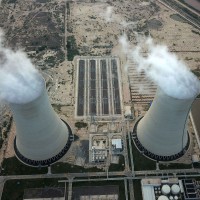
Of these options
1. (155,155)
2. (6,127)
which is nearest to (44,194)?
(6,127)

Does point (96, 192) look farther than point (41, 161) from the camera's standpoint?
No

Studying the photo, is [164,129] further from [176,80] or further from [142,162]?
[142,162]

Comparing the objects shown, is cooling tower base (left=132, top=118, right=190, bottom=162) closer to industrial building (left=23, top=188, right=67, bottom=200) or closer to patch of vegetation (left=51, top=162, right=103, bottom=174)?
patch of vegetation (left=51, top=162, right=103, bottom=174)

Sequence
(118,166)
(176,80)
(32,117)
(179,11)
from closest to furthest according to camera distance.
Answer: (32,117) → (176,80) → (118,166) → (179,11)

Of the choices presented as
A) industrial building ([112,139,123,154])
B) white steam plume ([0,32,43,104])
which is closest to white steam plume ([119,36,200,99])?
industrial building ([112,139,123,154])

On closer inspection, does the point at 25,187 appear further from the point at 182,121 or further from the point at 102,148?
the point at 182,121

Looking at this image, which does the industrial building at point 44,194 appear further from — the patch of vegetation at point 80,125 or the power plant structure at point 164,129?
the power plant structure at point 164,129
